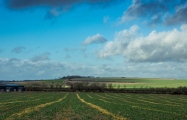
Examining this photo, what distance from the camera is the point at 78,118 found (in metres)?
26.7

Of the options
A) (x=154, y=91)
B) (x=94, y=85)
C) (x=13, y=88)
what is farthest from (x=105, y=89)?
(x=13, y=88)

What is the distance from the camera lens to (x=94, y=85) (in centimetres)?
17912

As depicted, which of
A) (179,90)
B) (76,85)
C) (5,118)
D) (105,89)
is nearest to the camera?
(5,118)

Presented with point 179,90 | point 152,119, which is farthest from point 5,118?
point 179,90

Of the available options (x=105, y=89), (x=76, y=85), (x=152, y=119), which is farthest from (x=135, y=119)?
(x=76, y=85)

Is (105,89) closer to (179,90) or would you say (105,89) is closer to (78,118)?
(179,90)

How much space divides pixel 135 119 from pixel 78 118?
17.4ft

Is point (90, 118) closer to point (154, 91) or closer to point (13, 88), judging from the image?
point (154, 91)

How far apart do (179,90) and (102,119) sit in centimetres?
12130

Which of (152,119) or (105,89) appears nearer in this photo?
(152,119)

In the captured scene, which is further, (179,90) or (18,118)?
(179,90)

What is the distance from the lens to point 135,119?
2652 centimetres

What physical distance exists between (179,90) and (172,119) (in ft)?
389

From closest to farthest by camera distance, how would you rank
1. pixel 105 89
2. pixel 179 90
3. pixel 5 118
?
pixel 5 118 → pixel 179 90 → pixel 105 89
